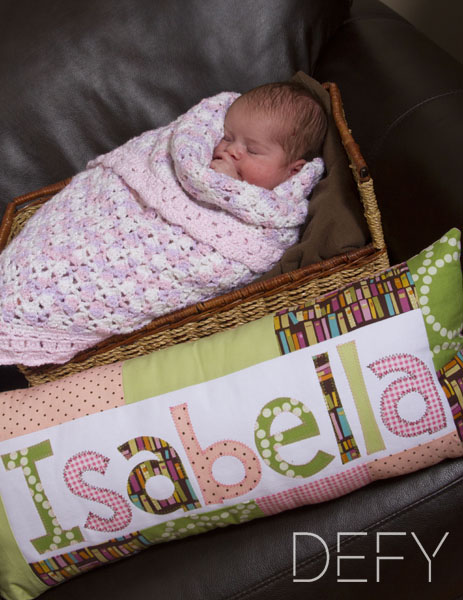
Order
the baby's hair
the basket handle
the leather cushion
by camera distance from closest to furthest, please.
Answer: the basket handle, the baby's hair, the leather cushion

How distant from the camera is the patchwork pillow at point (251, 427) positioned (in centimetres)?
81

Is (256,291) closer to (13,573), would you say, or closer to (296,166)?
(296,166)

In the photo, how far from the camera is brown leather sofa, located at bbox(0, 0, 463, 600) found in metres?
0.85

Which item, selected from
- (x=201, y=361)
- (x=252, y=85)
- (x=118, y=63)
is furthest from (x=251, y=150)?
(x=201, y=361)

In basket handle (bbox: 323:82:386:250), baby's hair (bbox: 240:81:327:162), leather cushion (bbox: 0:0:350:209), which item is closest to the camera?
basket handle (bbox: 323:82:386:250)

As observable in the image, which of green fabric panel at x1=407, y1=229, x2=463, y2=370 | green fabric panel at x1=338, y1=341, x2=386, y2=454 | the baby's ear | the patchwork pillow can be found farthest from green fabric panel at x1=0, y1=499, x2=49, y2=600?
the baby's ear

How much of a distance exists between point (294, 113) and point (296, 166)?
10 centimetres

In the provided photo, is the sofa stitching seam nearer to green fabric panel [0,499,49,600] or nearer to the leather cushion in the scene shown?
the leather cushion

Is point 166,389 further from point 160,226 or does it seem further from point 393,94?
point 393,94

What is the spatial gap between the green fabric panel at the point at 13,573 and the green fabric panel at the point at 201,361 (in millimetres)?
259

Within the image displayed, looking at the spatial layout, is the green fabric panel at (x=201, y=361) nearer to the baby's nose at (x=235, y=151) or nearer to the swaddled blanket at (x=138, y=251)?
the swaddled blanket at (x=138, y=251)

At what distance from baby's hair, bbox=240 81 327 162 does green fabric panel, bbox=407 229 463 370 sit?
1.36 ft

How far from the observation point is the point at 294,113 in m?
1.13

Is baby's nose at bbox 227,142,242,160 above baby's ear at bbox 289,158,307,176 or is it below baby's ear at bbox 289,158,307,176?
above
